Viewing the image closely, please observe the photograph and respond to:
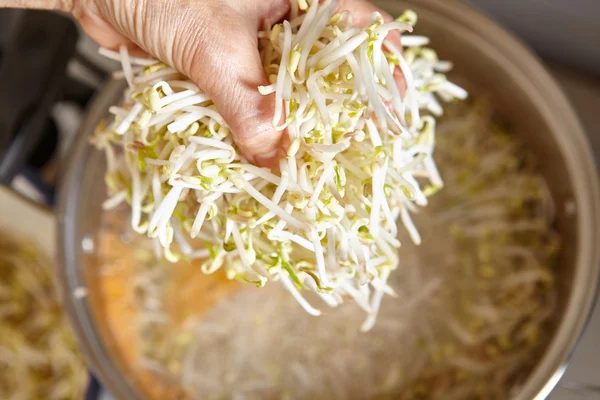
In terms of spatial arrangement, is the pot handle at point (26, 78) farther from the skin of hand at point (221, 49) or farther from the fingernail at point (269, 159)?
the fingernail at point (269, 159)

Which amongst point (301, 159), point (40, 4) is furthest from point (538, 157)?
point (40, 4)

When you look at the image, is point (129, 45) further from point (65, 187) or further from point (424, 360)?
point (424, 360)

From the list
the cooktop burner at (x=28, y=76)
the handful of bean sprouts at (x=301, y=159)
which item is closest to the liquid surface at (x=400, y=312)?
the cooktop burner at (x=28, y=76)

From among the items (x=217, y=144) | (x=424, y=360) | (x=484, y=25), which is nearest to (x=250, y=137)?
(x=217, y=144)

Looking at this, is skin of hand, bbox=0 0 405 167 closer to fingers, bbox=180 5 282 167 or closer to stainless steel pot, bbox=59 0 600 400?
fingers, bbox=180 5 282 167

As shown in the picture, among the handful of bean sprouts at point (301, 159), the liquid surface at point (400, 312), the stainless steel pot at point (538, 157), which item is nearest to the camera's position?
Answer: the handful of bean sprouts at point (301, 159)

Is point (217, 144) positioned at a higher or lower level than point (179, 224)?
higher

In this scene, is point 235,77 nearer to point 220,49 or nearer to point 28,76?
point 220,49
